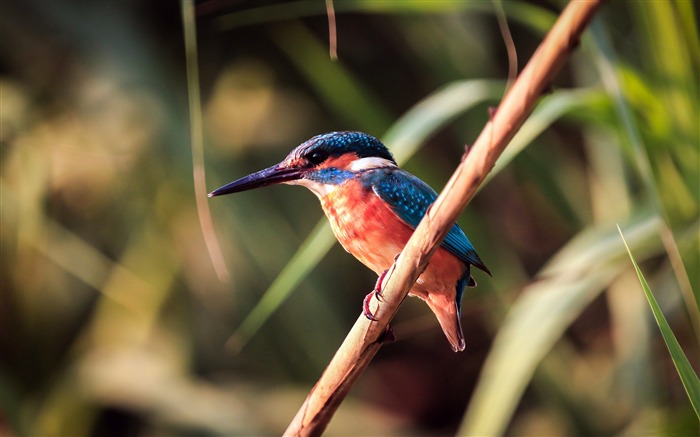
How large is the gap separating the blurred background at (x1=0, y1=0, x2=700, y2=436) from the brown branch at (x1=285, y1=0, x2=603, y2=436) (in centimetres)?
152

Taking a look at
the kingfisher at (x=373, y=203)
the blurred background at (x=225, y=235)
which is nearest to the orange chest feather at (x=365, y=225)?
the kingfisher at (x=373, y=203)

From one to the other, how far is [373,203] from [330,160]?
58 millimetres

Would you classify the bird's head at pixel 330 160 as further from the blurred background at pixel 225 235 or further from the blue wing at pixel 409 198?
the blurred background at pixel 225 235

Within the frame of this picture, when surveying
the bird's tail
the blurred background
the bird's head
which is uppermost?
the bird's head

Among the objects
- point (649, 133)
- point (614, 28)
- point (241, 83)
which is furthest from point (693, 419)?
point (241, 83)

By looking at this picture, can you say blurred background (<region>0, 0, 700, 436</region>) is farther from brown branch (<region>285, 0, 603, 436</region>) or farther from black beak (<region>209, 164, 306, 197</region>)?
brown branch (<region>285, 0, 603, 436</region>)

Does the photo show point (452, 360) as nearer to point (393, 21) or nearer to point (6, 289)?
point (393, 21)

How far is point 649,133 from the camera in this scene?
135 cm

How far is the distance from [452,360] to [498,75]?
888 millimetres

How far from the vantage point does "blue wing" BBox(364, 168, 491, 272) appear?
2.65 ft

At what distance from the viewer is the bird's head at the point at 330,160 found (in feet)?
2.81

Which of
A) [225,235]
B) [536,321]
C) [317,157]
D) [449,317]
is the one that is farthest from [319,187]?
[225,235]

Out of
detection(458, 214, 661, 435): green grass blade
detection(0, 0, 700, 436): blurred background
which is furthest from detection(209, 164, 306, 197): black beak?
detection(0, 0, 700, 436): blurred background

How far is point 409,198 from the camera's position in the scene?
0.84 m
